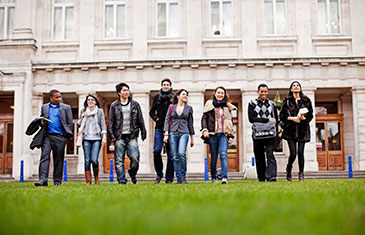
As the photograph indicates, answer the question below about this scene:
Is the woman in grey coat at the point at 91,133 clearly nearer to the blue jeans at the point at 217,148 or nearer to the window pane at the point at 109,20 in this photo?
the blue jeans at the point at 217,148

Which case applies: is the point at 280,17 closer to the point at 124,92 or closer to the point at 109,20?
the point at 109,20

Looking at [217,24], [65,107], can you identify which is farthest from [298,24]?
[65,107]

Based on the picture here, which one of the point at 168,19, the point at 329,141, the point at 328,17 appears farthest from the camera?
the point at 329,141

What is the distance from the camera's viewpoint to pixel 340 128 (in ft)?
72.1

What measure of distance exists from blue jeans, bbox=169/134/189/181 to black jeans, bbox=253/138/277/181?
5.80 ft

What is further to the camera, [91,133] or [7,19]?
[7,19]

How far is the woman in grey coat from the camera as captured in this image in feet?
31.6

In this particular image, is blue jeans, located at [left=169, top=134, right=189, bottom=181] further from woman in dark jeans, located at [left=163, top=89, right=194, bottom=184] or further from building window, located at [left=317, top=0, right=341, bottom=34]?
building window, located at [left=317, top=0, right=341, bottom=34]

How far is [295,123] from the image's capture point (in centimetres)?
951

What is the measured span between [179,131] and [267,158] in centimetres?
225

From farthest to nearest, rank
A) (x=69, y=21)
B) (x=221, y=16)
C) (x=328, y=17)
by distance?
(x=69, y=21) < (x=221, y=16) < (x=328, y=17)

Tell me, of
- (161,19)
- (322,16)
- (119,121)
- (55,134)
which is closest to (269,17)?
(322,16)

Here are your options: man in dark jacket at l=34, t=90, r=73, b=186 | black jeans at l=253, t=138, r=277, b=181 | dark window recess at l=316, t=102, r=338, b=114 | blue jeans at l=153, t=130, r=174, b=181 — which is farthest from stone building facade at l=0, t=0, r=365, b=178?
man in dark jacket at l=34, t=90, r=73, b=186

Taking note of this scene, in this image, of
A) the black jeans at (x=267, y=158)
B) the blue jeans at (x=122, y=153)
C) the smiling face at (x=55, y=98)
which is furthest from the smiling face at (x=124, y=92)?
the black jeans at (x=267, y=158)
